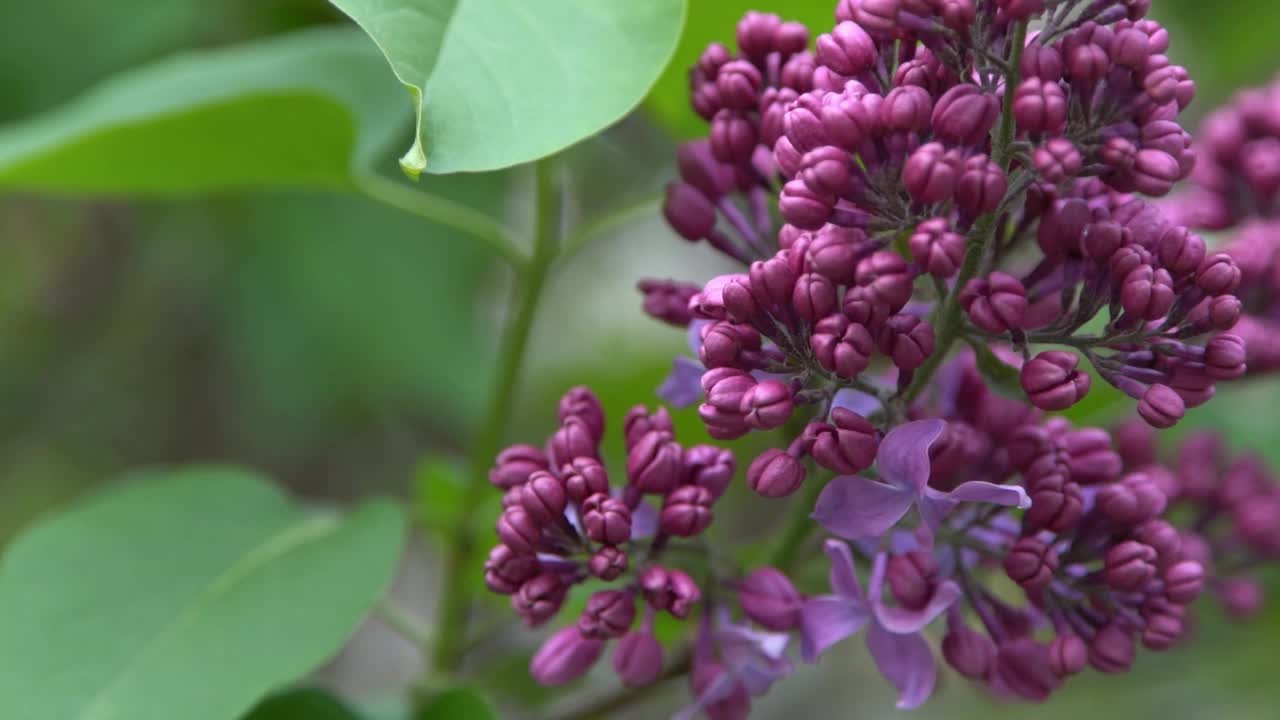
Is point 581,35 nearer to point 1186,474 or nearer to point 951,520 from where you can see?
point 951,520

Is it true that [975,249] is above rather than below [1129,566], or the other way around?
above

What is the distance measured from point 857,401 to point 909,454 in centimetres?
13

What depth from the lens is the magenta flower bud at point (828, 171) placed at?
1.09m

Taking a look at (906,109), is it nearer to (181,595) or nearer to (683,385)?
(683,385)

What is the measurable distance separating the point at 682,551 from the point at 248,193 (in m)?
2.03

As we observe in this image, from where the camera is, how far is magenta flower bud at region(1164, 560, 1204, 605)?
1.25m

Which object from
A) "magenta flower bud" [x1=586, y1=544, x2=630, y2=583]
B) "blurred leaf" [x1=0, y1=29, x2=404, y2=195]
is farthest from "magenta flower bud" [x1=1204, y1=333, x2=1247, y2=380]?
"blurred leaf" [x1=0, y1=29, x2=404, y2=195]

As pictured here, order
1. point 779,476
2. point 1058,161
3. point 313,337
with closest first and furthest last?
point 1058,161 → point 779,476 → point 313,337

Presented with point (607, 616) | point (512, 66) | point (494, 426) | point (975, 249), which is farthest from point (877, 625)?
point (494, 426)

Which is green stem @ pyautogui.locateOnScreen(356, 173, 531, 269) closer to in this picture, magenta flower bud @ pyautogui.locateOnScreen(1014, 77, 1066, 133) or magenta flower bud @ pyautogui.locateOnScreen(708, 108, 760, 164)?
magenta flower bud @ pyautogui.locateOnScreen(708, 108, 760, 164)

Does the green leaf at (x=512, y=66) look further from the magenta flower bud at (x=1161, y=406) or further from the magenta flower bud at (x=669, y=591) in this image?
the magenta flower bud at (x=1161, y=406)

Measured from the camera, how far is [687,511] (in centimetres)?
122

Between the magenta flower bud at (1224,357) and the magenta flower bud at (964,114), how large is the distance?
0.27 meters

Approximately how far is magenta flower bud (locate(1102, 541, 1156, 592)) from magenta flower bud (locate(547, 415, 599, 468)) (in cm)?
47
